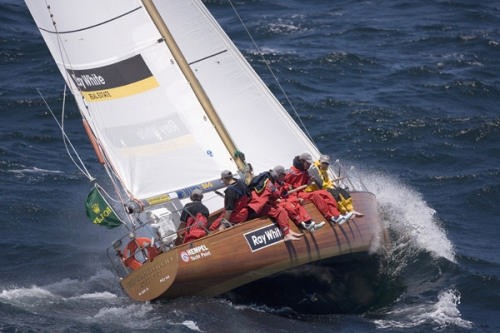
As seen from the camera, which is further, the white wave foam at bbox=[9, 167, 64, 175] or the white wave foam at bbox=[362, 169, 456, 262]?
the white wave foam at bbox=[9, 167, 64, 175]

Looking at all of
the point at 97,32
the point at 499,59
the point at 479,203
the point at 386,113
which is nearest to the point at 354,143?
the point at 386,113

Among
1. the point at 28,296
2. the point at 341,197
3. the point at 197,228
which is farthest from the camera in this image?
the point at 28,296

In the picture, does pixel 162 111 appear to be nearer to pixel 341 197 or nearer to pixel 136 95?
pixel 136 95

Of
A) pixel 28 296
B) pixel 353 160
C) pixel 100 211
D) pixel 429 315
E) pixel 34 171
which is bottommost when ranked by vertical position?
pixel 353 160

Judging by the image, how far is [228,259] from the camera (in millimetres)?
11273

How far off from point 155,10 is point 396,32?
12.8 meters

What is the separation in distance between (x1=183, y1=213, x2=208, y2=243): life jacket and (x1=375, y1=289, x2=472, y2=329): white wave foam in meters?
2.58

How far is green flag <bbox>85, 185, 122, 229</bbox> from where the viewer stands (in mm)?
12398

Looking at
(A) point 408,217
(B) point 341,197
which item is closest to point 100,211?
(B) point 341,197

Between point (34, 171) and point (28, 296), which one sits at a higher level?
point (28, 296)

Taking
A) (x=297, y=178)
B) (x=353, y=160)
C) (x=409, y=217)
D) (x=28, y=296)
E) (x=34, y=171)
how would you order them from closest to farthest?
(x=28, y=296) → (x=297, y=178) → (x=409, y=217) → (x=34, y=171) → (x=353, y=160)

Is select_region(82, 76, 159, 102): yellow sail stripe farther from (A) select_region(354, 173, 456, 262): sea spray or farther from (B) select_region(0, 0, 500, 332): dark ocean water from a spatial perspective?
(A) select_region(354, 173, 456, 262): sea spray

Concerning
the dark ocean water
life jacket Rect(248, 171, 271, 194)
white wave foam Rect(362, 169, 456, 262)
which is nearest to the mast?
life jacket Rect(248, 171, 271, 194)

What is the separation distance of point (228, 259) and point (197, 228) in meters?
0.79
